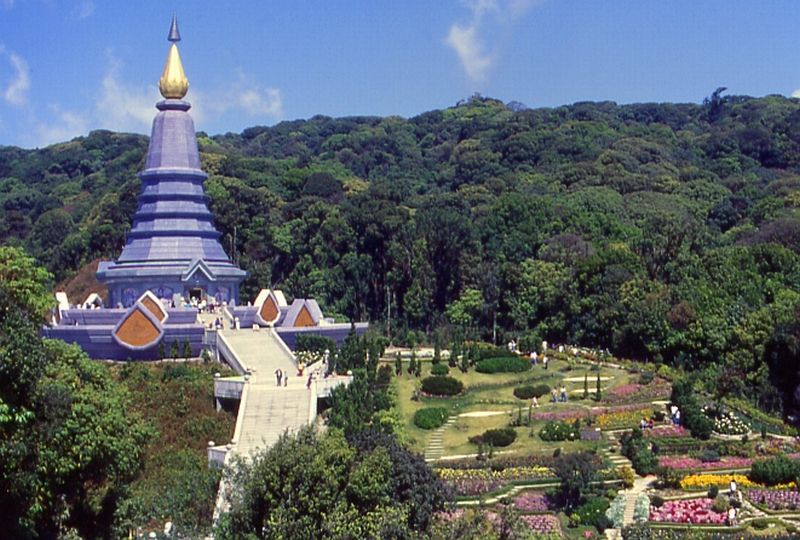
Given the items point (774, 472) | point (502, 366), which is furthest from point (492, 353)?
point (774, 472)

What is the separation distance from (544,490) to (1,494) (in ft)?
50.5

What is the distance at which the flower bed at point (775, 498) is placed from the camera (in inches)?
1253

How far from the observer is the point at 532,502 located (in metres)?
32.5

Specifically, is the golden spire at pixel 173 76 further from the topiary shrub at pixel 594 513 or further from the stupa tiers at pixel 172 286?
the topiary shrub at pixel 594 513

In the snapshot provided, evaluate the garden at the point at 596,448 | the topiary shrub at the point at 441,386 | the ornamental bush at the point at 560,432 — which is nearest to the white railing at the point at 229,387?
the garden at the point at 596,448

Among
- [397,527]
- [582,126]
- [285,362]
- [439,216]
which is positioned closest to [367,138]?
[582,126]

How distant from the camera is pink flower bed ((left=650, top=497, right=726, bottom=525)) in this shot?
30.9 m

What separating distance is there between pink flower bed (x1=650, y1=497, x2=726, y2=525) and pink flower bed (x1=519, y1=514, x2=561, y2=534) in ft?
8.42

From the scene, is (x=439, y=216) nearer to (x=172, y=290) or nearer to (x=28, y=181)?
(x=172, y=290)

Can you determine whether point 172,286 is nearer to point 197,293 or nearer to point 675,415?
point 197,293

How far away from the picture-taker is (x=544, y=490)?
3334 centimetres

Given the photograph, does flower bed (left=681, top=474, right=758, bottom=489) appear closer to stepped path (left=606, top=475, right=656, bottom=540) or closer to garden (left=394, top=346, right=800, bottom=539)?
garden (left=394, top=346, right=800, bottom=539)

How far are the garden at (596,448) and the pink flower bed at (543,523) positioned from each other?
53 millimetres

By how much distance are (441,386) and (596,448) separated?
7.78 m
